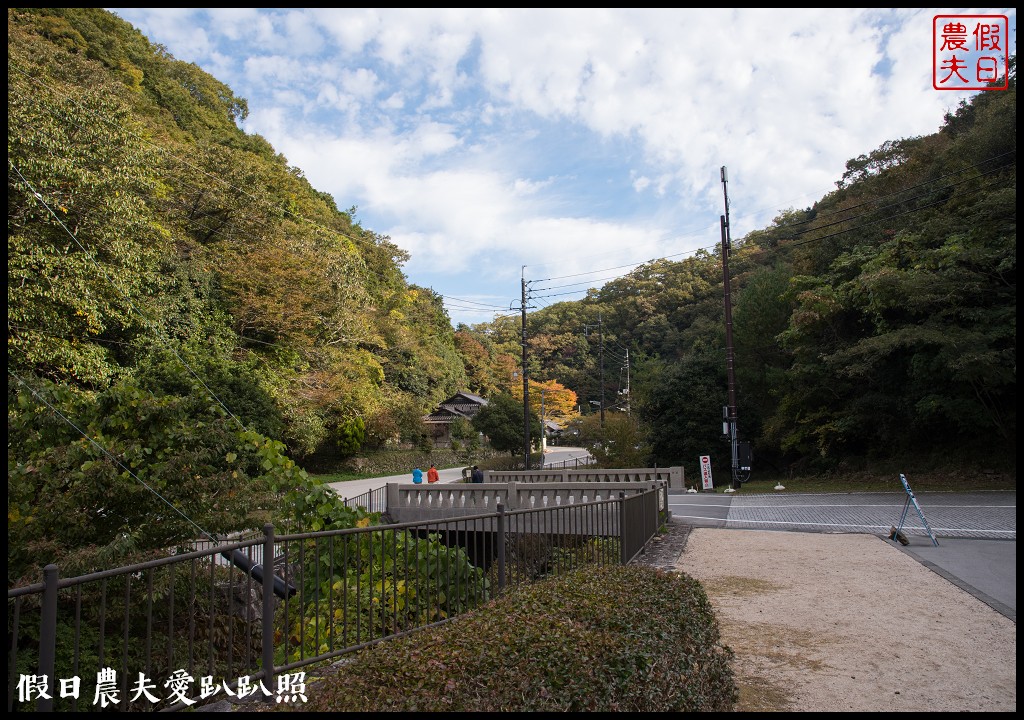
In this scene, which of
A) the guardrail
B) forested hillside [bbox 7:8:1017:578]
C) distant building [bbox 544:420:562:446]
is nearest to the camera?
forested hillside [bbox 7:8:1017:578]

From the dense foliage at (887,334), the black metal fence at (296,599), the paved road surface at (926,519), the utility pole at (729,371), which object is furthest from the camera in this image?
the utility pole at (729,371)

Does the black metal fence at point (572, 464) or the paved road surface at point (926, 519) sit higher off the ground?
the paved road surface at point (926, 519)

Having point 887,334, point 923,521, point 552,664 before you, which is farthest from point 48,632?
point 887,334

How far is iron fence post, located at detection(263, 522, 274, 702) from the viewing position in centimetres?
376

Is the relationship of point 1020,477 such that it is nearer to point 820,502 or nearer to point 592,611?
point 592,611

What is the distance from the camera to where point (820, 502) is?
18.3 meters

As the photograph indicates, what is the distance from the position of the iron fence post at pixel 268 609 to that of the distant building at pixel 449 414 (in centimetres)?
4771

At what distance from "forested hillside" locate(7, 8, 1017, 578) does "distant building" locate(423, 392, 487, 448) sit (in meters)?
8.43

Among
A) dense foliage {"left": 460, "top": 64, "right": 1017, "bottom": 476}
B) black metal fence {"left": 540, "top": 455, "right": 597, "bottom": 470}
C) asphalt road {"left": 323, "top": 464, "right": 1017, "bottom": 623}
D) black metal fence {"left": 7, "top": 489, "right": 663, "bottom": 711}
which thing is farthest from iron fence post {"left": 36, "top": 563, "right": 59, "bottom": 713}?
black metal fence {"left": 540, "top": 455, "right": 597, "bottom": 470}

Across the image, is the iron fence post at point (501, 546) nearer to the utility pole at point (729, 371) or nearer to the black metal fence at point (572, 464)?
the utility pole at point (729, 371)

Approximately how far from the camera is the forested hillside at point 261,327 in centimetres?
843

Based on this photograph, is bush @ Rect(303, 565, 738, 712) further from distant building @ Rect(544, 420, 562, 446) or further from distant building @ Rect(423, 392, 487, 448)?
distant building @ Rect(544, 420, 562, 446)

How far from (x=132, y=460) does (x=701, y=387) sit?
85.1ft

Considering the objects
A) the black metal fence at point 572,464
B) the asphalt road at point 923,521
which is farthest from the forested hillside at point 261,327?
the asphalt road at point 923,521
